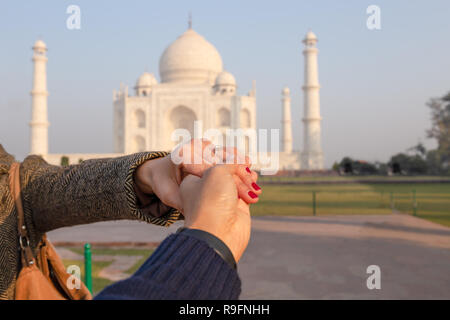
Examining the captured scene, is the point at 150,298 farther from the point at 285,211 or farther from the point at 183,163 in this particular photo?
the point at 285,211

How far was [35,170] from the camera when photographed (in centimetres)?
146

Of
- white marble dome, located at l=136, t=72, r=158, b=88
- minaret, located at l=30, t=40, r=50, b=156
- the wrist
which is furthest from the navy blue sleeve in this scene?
white marble dome, located at l=136, t=72, r=158, b=88

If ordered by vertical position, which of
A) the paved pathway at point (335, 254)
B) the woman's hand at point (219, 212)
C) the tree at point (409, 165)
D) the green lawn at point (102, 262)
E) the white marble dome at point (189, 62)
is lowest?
the green lawn at point (102, 262)

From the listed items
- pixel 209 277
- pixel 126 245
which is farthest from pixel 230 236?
pixel 126 245

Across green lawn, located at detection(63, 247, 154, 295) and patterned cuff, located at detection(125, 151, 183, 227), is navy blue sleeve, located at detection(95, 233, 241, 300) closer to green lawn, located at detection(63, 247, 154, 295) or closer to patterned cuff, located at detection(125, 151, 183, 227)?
patterned cuff, located at detection(125, 151, 183, 227)

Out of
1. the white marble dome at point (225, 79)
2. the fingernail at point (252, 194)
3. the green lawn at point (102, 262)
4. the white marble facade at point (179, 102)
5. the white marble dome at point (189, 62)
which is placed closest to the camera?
the fingernail at point (252, 194)

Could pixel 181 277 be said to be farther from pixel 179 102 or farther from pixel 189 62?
pixel 189 62

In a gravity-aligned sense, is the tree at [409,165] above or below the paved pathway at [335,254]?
above

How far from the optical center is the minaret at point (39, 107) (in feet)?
94.7

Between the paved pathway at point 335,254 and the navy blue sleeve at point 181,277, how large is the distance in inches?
123

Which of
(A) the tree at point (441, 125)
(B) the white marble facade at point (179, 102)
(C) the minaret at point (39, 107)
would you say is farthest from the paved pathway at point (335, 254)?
(B) the white marble facade at point (179, 102)

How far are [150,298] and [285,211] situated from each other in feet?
30.2

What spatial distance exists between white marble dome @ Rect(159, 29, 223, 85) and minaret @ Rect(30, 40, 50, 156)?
9869 millimetres

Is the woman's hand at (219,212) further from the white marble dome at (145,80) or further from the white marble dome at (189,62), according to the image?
the white marble dome at (145,80)
